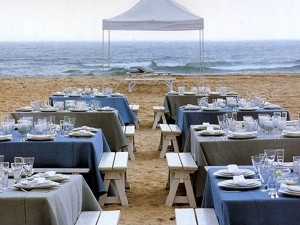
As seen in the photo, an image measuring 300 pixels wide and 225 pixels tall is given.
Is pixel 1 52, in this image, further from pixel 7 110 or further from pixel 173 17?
pixel 173 17

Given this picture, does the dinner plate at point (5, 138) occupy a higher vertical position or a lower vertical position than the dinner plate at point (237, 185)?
higher

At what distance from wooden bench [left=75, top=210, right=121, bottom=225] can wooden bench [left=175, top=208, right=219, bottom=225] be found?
0.42 metres

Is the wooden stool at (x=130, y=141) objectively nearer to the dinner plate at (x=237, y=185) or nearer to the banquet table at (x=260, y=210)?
the dinner plate at (x=237, y=185)

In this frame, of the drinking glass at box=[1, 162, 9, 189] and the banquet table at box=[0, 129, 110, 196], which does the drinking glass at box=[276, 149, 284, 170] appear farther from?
the banquet table at box=[0, 129, 110, 196]

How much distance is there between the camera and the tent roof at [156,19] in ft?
35.4

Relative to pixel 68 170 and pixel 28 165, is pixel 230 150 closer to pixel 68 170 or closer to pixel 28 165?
pixel 68 170

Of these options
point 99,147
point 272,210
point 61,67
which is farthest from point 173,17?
point 61,67

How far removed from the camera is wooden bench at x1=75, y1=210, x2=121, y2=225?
4.29 meters

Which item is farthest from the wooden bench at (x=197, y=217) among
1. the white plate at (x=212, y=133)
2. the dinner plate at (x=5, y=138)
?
the dinner plate at (x=5, y=138)

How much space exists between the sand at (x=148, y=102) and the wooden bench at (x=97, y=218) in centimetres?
91

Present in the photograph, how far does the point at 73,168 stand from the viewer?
568 cm

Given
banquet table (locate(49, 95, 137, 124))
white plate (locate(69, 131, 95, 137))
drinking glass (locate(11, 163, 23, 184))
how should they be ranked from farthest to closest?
banquet table (locate(49, 95, 137, 124)), white plate (locate(69, 131, 95, 137)), drinking glass (locate(11, 163, 23, 184))

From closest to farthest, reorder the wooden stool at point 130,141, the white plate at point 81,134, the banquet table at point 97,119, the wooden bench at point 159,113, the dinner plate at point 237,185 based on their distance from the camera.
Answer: the dinner plate at point 237,185 < the white plate at point 81,134 < the banquet table at point 97,119 < the wooden stool at point 130,141 < the wooden bench at point 159,113

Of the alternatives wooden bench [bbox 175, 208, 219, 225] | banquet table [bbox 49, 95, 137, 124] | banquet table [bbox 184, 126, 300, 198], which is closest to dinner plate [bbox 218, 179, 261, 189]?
wooden bench [bbox 175, 208, 219, 225]
